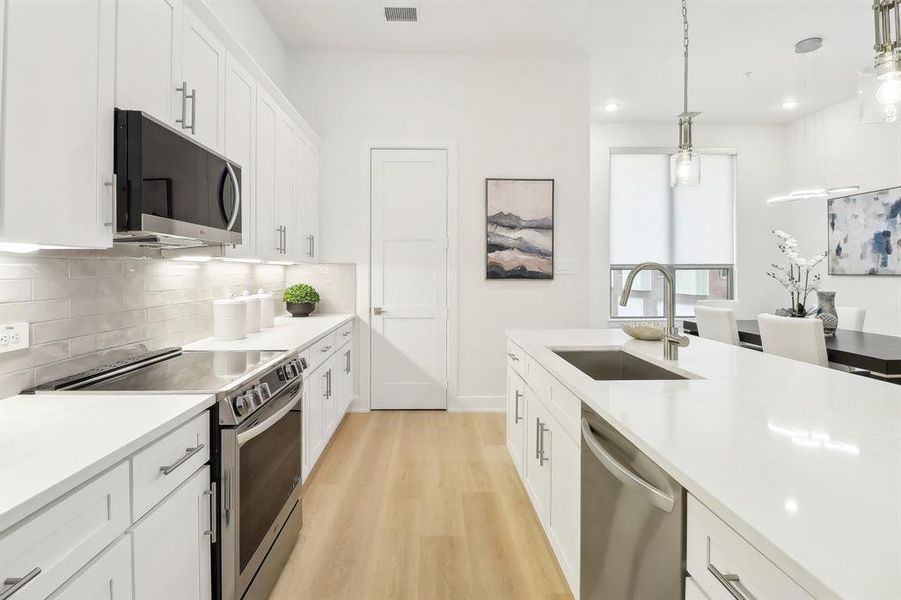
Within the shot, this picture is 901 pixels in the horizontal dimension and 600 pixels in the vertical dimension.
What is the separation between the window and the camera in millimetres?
5879

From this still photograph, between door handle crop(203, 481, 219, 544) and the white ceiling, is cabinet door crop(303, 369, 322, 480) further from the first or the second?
the white ceiling

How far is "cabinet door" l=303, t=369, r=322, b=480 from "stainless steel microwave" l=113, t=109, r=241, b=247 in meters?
1.02

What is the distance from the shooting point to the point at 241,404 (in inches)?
60.1

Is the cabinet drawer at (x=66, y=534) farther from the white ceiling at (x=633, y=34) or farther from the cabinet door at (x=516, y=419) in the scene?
the white ceiling at (x=633, y=34)

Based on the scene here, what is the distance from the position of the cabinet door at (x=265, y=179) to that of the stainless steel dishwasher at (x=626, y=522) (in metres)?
2.19

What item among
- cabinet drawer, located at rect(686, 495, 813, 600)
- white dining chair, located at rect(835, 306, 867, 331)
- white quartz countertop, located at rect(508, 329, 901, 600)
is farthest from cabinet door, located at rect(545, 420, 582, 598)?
white dining chair, located at rect(835, 306, 867, 331)

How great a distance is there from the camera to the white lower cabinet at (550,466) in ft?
5.25

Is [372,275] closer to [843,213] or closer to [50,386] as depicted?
[50,386]

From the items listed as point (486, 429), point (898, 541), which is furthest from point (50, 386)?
point (486, 429)

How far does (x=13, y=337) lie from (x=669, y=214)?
629 cm

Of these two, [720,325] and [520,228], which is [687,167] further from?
[520,228]

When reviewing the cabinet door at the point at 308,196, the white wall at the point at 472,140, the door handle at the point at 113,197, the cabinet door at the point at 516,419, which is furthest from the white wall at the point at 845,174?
the door handle at the point at 113,197

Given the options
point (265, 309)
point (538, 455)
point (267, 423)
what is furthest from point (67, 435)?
point (265, 309)

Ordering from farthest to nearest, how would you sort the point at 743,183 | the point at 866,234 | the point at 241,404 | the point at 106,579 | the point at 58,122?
1. the point at 743,183
2. the point at 866,234
3. the point at 241,404
4. the point at 58,122
5. the point at 106,579
